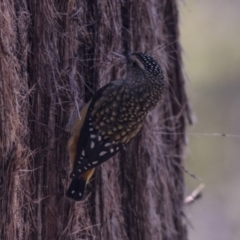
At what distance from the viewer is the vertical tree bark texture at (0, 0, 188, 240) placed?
360 centimetres

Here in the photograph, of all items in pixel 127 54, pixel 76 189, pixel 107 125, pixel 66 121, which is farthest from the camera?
pixel 127 54

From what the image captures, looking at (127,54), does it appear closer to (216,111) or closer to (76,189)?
(76,189)

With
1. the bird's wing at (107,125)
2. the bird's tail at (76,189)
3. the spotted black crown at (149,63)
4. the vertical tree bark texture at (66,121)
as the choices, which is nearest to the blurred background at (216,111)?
the vertical tree bark texture at (66,121)

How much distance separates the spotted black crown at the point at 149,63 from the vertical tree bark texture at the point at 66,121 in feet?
0.50

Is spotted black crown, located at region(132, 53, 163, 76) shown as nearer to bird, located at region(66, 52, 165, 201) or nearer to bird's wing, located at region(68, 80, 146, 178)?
bird, located at region(66, 52, 165, 201)

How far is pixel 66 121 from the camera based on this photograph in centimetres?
395

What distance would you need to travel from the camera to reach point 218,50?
1123 cm

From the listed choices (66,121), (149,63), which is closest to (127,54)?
(149,63)

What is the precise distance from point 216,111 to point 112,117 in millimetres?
7539

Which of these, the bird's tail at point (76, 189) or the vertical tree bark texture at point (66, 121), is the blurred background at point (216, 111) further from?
the bird's tail at point (76, 189)

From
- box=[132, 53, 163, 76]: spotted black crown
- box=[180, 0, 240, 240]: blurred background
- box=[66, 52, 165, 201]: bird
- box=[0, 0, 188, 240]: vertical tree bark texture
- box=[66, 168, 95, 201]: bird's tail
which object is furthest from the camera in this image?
box=[180, 0, 240, 240]: blurred background

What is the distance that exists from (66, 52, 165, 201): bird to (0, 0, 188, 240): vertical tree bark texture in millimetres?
89

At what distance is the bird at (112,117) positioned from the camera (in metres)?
3.91

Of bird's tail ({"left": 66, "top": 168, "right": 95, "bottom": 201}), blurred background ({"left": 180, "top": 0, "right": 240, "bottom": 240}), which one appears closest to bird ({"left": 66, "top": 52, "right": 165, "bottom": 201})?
bird's tail ({"left": 66, "top": 168, "right": 95, "bottom": 201})
